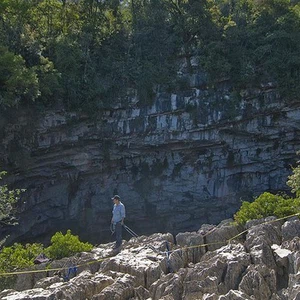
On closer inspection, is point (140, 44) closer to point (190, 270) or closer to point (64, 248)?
point (64, 248)

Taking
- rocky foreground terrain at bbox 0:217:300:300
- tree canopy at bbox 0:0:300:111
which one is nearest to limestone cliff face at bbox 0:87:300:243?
tree canopy at bbox 0:0:300:111

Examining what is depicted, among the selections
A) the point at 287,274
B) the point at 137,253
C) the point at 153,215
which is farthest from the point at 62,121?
the point at 287,274

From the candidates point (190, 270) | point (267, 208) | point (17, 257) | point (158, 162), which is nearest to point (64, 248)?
point (17, 257)

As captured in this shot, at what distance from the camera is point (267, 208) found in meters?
12.2

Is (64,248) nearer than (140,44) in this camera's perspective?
Yes

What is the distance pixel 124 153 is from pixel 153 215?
3.22 m

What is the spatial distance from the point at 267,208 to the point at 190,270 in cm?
415

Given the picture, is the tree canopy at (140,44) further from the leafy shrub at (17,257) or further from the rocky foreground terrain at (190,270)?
the rocky foreground terrain at (190,270)

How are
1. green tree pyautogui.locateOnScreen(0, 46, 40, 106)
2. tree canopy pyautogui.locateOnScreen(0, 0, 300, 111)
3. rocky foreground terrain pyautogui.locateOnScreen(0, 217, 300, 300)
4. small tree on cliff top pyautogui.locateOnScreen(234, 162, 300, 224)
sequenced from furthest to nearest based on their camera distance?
tree canopy pyautogui.locateOnScreen(0, 0, 300, 111), green tree pyautogui.locateOnScreen(0, 46, 40, 106), small tree on cliff top pyautogui.locateOnScreen(234, 162, 300, 224), rocky foreground terrain pyautogui.locateOnScreen(0, 217, 300, 300)

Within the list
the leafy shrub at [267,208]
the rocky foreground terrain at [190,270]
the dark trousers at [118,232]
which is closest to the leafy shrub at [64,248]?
the rocky foreground terrain at [190,270]

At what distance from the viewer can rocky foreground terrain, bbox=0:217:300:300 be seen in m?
7.94

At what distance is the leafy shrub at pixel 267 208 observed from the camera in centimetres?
1179

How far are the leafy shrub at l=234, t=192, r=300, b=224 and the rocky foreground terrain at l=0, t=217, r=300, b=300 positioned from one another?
887 mm

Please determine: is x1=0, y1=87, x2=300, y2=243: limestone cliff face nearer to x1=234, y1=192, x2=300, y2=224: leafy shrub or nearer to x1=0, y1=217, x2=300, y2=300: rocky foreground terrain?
x1=234, y1=192, x2=300, y2=224: leafy shrub
